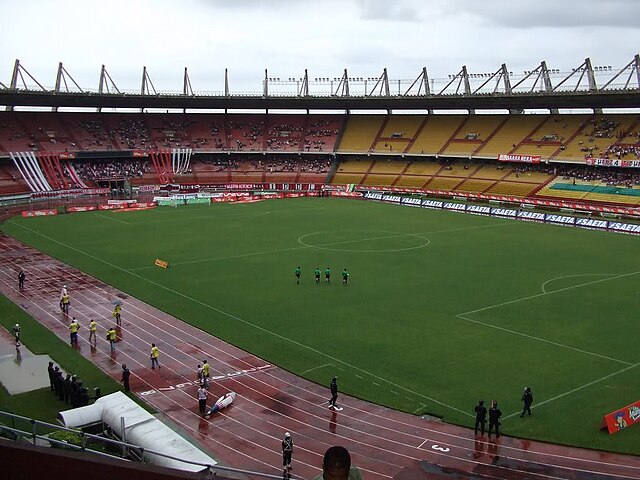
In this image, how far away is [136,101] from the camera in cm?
8650

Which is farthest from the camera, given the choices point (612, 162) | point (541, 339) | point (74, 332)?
point (612, 162)

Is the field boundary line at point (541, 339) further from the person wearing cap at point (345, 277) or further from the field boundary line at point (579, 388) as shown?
the person wearing cap at point (345, 277)

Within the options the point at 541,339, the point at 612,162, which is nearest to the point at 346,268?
the point at 541,339

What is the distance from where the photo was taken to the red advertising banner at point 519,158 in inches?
2992

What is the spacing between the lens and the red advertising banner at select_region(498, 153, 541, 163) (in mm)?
76000

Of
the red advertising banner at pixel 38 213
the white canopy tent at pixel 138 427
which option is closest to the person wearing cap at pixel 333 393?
the white canopy tent at pixel 138 427

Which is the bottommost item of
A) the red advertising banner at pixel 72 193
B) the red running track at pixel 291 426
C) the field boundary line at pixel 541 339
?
the red running track at pixel 291 426

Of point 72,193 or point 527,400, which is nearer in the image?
point 527,400

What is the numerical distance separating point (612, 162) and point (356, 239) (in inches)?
1422

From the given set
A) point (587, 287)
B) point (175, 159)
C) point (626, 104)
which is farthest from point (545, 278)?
point (175, 159)

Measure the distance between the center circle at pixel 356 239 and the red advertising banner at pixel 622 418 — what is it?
2652cm

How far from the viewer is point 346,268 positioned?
39.2 m

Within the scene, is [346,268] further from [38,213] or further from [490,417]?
[38,213]

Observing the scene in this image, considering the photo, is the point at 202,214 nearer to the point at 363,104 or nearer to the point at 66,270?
the point at 66,270
